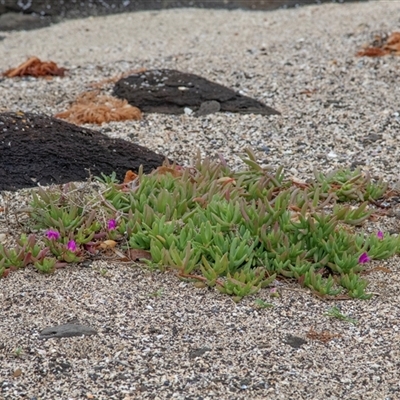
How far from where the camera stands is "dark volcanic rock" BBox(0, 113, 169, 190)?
16.7 ft

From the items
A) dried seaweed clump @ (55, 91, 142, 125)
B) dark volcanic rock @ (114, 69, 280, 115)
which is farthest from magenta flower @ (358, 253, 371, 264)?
dried seaweed clump @ (55, 91, 142, 125)

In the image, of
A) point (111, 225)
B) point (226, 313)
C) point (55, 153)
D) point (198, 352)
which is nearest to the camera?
point (198, 352)

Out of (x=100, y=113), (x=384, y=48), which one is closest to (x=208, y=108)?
(x=100, y=113)

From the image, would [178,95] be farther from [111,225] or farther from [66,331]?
[66,331]

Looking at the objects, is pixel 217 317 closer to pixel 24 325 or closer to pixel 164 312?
pixel 164 312

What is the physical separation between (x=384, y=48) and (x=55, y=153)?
381 cm

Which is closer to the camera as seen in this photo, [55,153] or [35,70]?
[55,153]

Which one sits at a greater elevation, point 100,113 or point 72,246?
point 100,113

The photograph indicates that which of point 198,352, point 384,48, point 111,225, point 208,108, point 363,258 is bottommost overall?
point 198,352

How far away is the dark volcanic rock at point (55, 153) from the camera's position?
16.7 feet

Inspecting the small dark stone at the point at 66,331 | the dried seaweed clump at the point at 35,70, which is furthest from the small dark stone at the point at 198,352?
the dried seaweed clump at the point at 35,70

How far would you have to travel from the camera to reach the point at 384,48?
759cm

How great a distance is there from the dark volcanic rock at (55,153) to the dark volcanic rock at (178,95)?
104 cm

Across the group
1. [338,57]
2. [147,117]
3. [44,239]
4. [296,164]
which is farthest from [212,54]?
[44,239]
